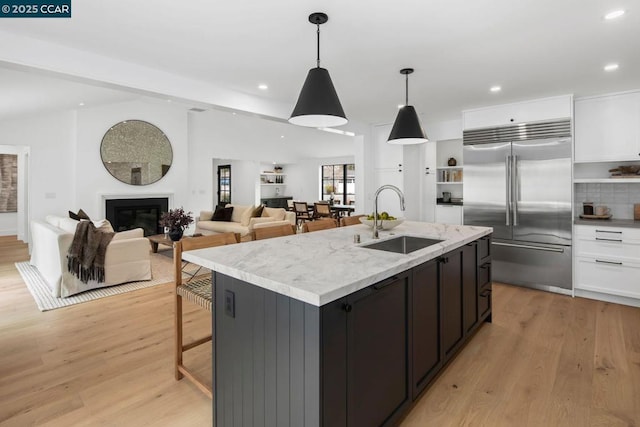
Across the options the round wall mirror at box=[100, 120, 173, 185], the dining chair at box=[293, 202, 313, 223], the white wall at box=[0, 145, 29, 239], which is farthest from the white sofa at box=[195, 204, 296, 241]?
the white wall at box=[0, 145, 29, 239]

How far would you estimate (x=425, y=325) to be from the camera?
2076 millimetres

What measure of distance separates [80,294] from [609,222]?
636 centimetres

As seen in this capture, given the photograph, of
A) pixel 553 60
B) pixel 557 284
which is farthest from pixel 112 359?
pixel 557 284

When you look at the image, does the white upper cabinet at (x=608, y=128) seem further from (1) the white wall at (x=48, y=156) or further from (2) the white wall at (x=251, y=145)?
(1) the white wall at (x=48, y=156)

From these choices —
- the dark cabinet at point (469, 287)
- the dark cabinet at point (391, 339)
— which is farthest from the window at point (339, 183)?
the dark cabinet at point (391, 339)

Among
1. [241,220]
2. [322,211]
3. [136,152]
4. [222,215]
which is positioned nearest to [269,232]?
[241,220]

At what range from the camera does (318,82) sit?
89.8 inches

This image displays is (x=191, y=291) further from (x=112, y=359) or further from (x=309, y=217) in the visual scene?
(x=309, y=217)

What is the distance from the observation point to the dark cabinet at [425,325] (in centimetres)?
197

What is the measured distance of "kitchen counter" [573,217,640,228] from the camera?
Answer: 3835mm

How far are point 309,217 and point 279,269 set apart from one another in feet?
29.8

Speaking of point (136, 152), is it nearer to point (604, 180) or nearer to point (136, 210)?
point (136, 210)

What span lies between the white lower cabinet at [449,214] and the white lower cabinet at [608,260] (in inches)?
82.7

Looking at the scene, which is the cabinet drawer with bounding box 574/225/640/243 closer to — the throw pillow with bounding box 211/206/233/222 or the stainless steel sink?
the stainless steel sink
